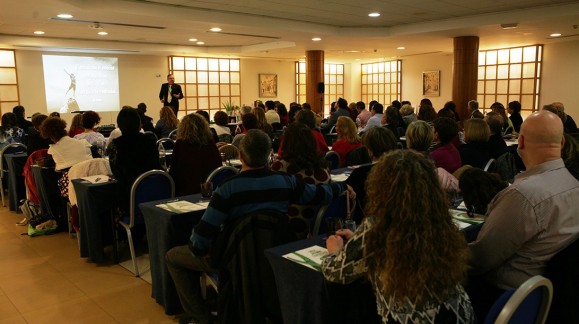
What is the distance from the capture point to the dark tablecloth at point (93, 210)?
4211mm

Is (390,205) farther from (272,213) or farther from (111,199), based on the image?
(111,199)

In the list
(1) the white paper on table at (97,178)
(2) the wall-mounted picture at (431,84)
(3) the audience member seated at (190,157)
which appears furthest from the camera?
(2) the wall-mounted picture at (431,84)

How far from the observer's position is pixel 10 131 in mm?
7227

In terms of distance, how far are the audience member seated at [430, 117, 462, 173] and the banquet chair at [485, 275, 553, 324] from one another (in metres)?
2.48

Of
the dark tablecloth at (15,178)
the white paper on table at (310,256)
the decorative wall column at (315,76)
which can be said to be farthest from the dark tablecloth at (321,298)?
the decorative wall column at (315,76)

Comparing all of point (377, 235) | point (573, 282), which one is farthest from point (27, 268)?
point (573, 282)

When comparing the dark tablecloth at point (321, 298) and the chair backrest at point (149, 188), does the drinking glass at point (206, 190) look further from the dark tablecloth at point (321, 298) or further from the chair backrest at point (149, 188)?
the dark tablecloth at point (321, 298)

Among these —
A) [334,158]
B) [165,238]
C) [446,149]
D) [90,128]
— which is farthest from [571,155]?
[90,128]

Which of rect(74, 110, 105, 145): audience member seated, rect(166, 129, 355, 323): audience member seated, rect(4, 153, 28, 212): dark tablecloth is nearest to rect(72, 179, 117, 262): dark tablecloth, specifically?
rect(74, 110, 105, 145): audience member seated

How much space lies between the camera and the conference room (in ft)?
13.3

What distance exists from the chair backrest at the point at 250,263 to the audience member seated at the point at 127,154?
78.1 inches

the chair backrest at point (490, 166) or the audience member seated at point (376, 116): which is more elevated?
the audience member seated at point (376, 116)

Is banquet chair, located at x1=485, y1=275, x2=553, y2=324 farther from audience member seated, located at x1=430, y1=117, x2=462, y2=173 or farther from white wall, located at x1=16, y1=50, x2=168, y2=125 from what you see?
white wall, located at x1=16, y1=50, x2=168, y2=125

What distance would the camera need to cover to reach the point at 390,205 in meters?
1.60
